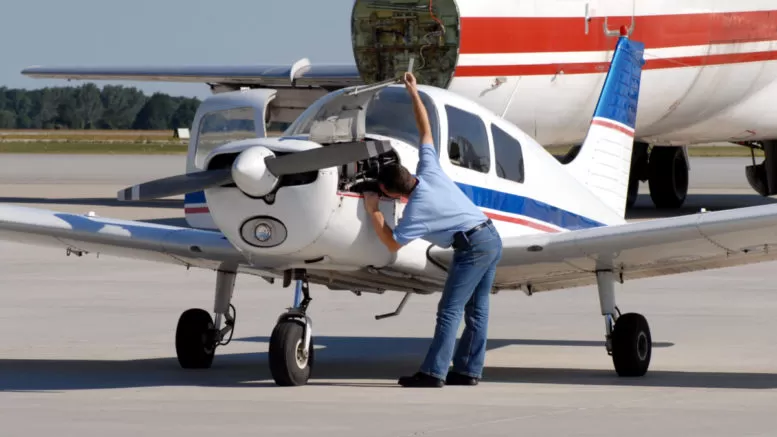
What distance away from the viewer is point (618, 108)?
12445mm

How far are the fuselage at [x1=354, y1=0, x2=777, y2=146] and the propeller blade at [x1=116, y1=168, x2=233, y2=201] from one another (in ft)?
35.1

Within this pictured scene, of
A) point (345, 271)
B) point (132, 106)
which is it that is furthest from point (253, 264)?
point (132, 106)

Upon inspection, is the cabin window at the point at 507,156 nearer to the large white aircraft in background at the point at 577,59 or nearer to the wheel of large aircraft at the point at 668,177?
the large white aircraft in background at the point at 577,59

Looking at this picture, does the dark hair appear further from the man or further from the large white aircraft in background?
the large white aircraft in background

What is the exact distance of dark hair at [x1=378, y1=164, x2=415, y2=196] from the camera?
885 cm

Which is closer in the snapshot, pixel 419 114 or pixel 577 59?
pixel 419 114

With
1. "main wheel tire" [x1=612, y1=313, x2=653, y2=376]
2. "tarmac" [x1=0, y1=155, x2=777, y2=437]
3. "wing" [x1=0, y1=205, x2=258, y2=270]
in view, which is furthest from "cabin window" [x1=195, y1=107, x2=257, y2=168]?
"main wheel tire" [x1=612, y1=313, x2=653, y2=376]

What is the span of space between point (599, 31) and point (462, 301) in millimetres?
13759

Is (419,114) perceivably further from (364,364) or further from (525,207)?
(364,364)

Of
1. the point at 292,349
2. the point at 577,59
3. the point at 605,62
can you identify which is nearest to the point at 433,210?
the point at 292,349

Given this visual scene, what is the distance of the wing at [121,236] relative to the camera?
10.0 m

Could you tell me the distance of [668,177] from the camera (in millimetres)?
29688

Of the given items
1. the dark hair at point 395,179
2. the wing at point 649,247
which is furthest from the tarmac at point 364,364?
the dark hair at point 395,179

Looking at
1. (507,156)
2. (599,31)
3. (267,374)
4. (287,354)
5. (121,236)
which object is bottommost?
(267,374)
